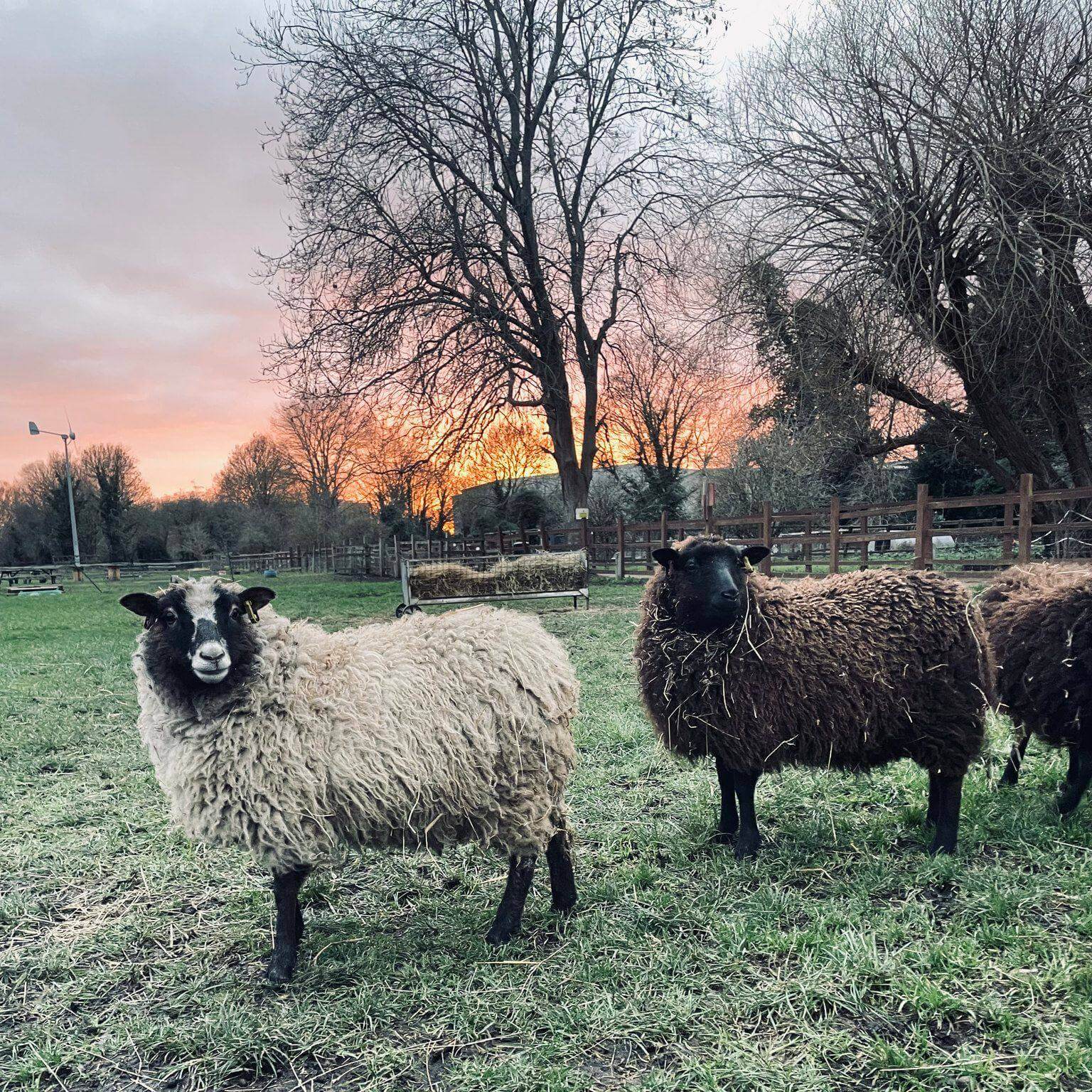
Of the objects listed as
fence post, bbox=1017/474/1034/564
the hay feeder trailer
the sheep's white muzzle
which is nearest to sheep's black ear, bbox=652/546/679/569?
the sheep's white muzzle

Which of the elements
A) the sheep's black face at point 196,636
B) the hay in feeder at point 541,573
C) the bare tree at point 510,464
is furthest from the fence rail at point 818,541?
the sheep's black face at point 196,636

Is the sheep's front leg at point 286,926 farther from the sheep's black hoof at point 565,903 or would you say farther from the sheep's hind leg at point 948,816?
the sheep's hind leg at point 948,816

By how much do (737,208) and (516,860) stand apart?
43.7 ft

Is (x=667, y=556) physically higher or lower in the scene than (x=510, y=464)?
lower

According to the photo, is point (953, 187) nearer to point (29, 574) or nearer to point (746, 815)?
point (746, 815)

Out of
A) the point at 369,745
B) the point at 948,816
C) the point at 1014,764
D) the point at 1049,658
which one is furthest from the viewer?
the point at 1014,764

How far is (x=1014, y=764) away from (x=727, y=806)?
2133 millimetres

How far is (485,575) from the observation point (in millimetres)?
14453

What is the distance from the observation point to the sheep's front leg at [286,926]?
2893mm

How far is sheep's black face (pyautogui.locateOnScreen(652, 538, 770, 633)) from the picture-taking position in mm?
3805

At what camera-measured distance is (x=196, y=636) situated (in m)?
2.93

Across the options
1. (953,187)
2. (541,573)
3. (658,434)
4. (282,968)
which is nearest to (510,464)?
(658,434)

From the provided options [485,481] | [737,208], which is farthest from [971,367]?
[485,481]

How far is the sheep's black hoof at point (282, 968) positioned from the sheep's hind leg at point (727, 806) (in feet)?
7.40
